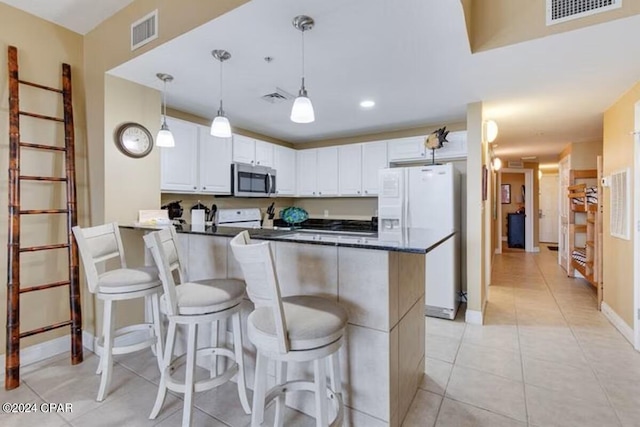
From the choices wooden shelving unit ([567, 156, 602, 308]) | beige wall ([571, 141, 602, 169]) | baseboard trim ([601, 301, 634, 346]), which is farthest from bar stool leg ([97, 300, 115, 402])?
beige wall ([571, 141, 602, 169])

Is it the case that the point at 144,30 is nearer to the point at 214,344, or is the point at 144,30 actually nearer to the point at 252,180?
the point at 252,180

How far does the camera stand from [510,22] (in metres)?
2.07

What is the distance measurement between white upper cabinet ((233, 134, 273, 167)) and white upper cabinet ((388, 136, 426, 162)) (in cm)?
175

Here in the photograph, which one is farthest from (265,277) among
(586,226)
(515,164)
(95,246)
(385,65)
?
(515,164)

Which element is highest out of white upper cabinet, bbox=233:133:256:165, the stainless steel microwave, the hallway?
white upper cabinet, bbox=233:133:256:165

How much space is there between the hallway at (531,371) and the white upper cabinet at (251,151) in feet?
9.77

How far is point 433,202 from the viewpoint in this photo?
3.49 meters

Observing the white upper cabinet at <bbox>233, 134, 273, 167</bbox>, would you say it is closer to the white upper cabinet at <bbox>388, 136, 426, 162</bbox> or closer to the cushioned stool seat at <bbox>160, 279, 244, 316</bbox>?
the white upper cabinet at <bbox>388, 136, 426, 162</bbox>

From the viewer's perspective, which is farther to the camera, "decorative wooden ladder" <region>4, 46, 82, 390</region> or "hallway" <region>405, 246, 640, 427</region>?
"decorative wooden ladder" <region>4, 46, 82, 390</region>

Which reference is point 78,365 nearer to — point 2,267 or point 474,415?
point 2,267

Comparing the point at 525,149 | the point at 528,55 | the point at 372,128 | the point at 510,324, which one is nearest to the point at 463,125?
the point at 372,128

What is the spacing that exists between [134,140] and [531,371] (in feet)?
12.1

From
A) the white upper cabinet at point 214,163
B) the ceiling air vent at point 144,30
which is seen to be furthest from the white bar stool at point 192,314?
the white upper cabinet at point 214,163

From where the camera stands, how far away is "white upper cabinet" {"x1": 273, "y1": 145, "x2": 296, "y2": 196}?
15.6 ft
